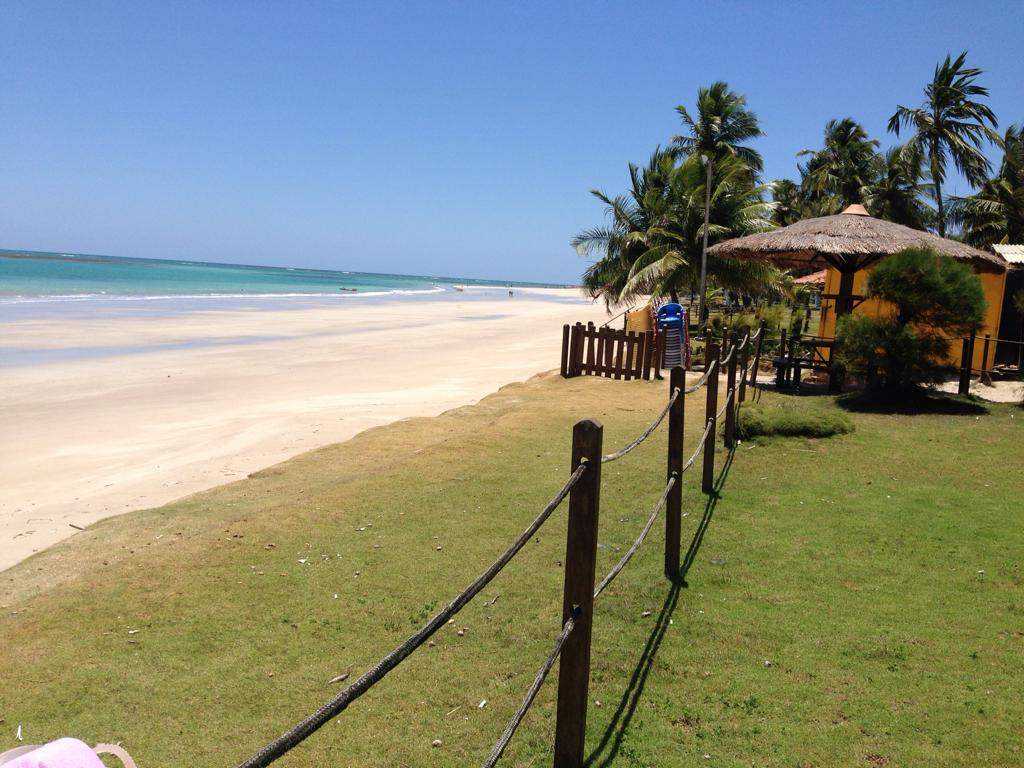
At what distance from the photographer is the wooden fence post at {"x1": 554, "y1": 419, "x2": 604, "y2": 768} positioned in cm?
275

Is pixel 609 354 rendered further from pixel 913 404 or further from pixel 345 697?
pixel 345 697

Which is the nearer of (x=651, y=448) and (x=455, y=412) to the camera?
(x=651, y=448)

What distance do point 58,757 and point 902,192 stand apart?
123 ft

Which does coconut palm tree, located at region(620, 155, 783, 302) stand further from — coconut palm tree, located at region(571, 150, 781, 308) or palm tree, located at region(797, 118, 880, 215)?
palm tree, located at region(797, 118, 880, 215)

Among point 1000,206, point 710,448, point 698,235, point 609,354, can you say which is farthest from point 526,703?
point 1000,206

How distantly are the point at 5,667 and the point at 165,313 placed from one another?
31.8 meters

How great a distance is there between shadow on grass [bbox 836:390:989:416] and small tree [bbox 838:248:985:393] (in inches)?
6.6

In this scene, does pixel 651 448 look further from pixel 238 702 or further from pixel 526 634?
pixel 238 702

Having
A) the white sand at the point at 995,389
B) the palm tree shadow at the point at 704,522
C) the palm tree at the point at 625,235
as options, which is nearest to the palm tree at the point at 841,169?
the palm tree at the point at 625,235

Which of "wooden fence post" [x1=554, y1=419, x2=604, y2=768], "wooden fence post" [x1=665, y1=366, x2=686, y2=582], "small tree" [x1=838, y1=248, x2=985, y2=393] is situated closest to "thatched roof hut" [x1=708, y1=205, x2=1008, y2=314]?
"small tree" [x1=838, y1=248, x2=985, y2=393]

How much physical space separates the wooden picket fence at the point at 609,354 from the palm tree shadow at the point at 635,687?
8.68 metres

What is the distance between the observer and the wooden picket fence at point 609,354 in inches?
547

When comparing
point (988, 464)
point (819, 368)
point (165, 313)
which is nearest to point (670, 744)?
point (988, 464)

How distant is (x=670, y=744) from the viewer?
315 centimetres
